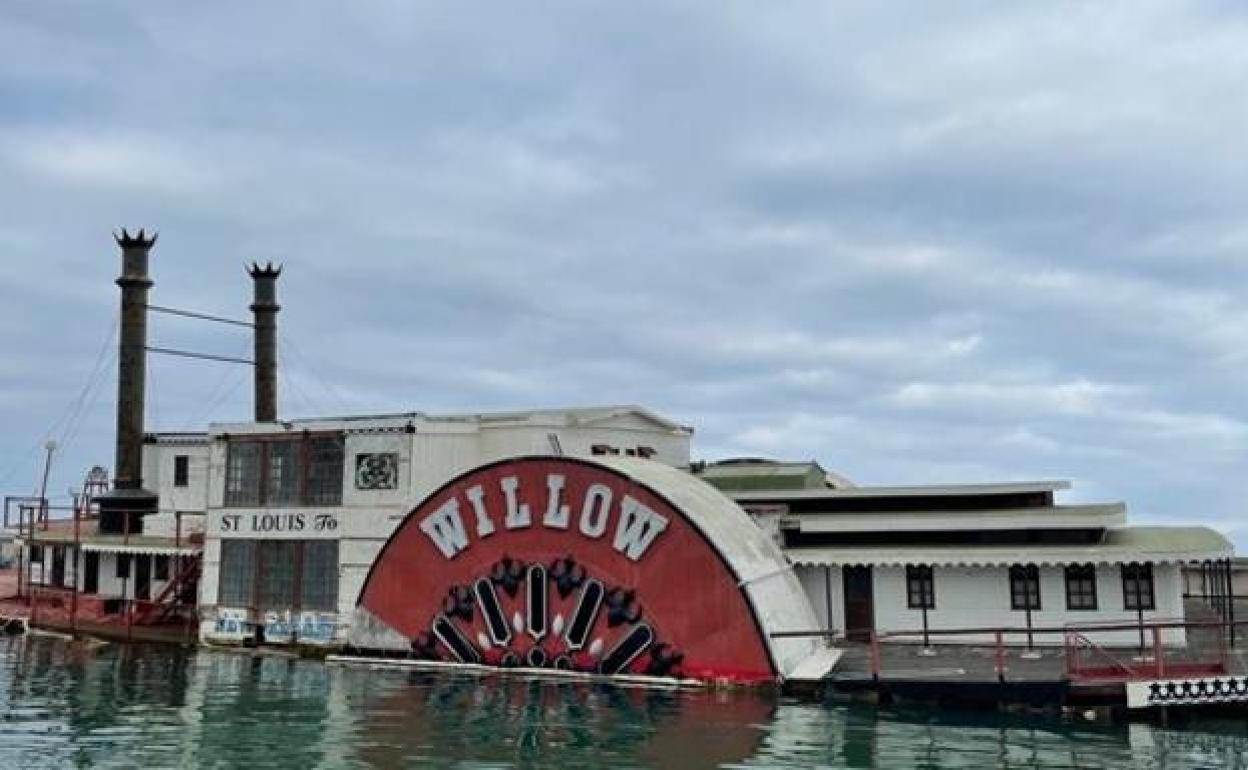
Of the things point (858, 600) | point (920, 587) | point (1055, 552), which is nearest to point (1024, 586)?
point (1055, 552)

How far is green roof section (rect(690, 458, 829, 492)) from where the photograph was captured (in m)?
36.3

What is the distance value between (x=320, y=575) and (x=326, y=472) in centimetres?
325

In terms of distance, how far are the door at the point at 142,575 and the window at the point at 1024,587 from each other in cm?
3268

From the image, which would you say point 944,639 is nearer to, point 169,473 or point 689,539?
point 689,539

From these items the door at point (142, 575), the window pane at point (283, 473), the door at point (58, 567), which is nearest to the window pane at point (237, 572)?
the window pane at point (283, 473)

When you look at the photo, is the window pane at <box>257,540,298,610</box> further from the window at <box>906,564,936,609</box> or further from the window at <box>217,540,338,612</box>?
the window at <box>906,564,936,609</box>

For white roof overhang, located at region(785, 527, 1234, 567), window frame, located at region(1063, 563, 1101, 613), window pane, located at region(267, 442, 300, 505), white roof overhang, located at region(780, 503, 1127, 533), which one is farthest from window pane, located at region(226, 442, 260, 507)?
window frame, located at region(1063, 563, 1101, 613)

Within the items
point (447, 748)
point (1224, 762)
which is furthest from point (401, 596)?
point (1224, 762)

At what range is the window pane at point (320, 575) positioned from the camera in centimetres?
3653

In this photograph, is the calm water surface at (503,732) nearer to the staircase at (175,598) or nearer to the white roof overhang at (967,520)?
the white roof overhang at (967,520)

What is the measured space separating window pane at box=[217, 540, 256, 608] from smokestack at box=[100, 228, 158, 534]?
13.2 m

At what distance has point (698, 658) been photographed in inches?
1096

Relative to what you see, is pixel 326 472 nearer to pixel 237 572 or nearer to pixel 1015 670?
pixel 237 572

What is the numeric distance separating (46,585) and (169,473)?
22.8ft
